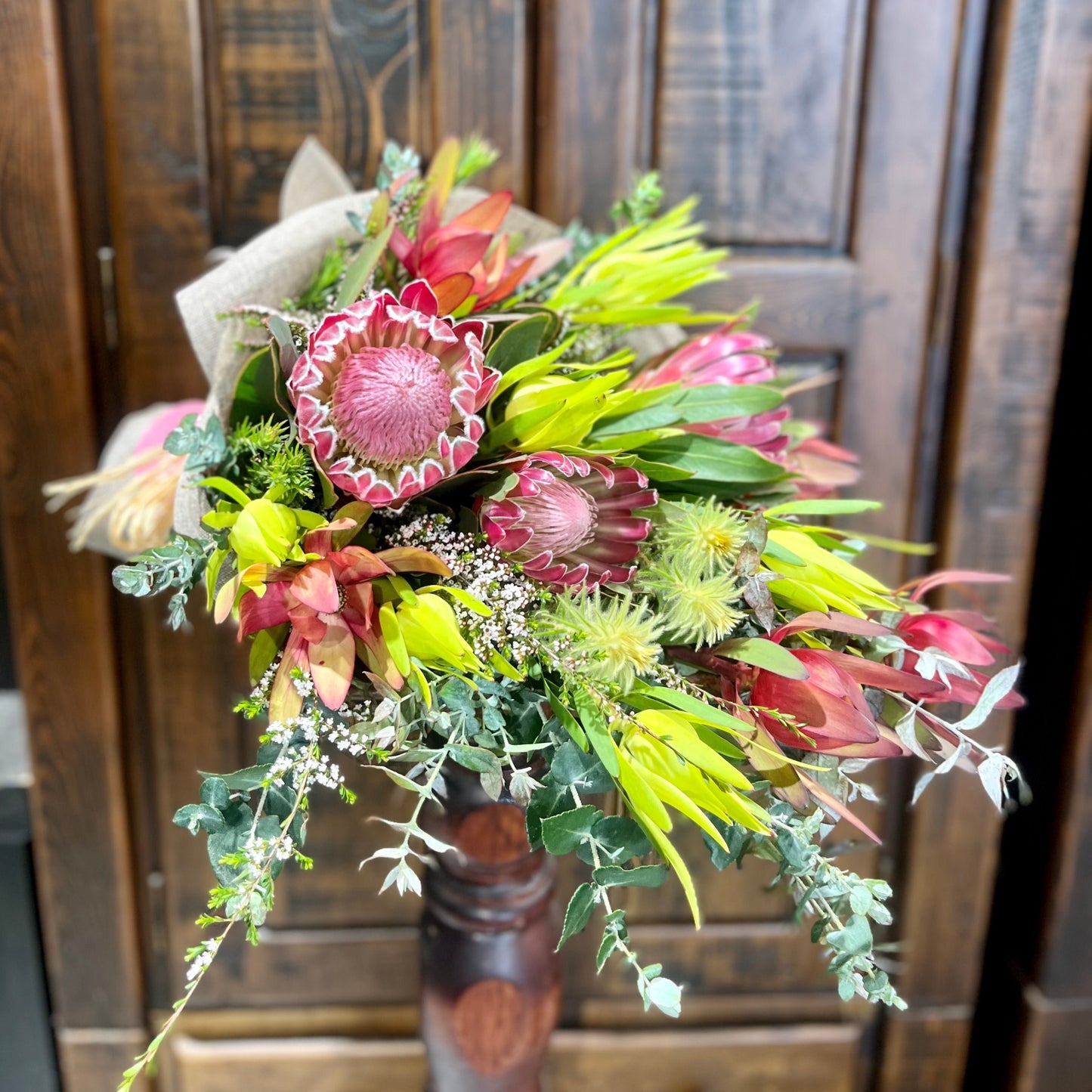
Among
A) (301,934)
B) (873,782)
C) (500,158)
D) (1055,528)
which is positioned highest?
(500,158)

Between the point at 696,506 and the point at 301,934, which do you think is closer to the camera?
the point at 696,506

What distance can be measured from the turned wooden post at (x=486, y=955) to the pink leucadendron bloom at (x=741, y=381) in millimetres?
324

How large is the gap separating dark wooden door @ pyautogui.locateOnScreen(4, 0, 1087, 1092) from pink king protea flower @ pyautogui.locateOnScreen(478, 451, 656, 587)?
560 millimetres

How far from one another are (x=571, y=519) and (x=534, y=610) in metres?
0.07

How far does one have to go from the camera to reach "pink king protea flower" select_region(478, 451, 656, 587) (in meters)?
0.45

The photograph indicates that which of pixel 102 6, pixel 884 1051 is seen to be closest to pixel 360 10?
pixel 102 6

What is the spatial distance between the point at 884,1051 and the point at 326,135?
4.37ft

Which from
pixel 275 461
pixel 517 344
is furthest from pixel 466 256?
pixel 275 461

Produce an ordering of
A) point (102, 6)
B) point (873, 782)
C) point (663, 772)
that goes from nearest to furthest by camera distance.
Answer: point (663, 772), point (102, 6), point (873, 782)

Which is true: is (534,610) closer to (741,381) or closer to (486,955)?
(741,381)

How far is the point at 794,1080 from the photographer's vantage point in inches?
44.7

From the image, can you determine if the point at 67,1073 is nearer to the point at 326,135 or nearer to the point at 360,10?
the point at 326,135

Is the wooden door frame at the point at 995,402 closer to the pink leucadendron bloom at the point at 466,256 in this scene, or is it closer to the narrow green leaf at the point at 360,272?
the pink leucadendron bloom at the point at 466,256

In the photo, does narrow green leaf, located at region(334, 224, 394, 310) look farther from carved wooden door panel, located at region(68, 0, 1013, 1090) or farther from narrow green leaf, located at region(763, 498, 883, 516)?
carved wooden door panel, located at region(68, 0, 1013, 1090)
